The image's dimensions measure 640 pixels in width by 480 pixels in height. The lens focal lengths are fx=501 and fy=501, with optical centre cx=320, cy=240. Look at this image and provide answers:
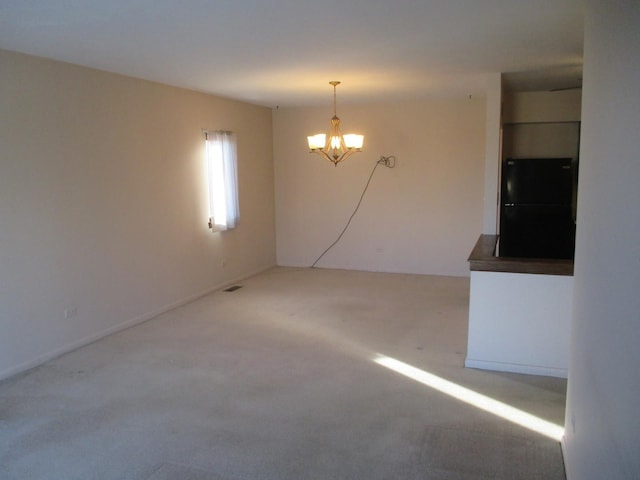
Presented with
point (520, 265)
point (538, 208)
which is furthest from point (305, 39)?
point (538, 208)

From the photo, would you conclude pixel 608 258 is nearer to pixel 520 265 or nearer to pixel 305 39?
pixel 520 265

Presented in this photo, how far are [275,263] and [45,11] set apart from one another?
5.32 m

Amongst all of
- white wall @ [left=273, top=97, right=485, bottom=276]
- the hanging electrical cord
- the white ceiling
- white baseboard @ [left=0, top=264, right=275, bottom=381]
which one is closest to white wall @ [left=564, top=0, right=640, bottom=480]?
the white ceiling

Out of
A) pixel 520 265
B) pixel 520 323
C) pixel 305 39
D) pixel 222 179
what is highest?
pixel 305 39

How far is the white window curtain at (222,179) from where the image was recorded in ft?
19.6

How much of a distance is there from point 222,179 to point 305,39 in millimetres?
2968

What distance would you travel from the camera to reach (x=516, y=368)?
3.63m

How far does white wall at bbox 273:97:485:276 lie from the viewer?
21.7 feet

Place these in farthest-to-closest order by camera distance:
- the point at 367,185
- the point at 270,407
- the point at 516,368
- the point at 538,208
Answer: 1. the point at 367,185
2. the point at 538,208
3. the point at 516,368
4. the point at 270,407

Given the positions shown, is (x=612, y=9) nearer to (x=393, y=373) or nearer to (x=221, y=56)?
(x=393, y=373)

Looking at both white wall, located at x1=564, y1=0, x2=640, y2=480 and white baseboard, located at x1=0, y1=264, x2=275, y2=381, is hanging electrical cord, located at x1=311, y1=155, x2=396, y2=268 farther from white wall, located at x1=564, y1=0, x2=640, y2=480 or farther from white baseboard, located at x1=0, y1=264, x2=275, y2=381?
white wall, located at x1=564, y1=0, x2=640, y2=480

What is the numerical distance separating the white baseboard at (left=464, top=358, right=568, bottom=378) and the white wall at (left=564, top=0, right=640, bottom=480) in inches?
47.9

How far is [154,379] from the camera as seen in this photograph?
3598mm

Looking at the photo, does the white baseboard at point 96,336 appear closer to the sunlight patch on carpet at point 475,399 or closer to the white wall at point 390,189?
the white wall at point 390,189
